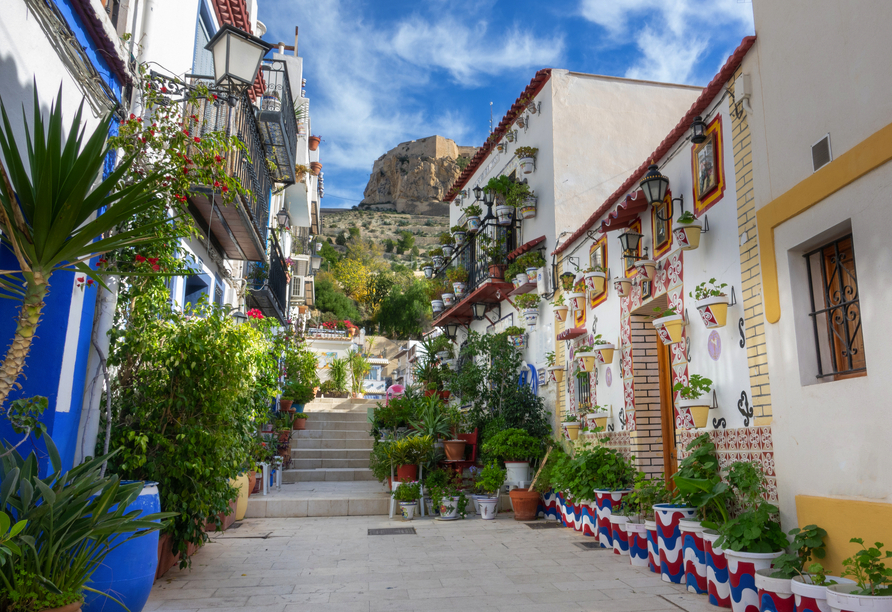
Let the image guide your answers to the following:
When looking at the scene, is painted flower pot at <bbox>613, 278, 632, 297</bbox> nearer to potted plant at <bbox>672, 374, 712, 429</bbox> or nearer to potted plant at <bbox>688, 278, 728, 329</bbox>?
potted plant at <bbox>688, 278, 728, 329</bbox>

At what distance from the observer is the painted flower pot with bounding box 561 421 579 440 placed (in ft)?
26.2

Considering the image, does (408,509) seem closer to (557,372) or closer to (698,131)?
(557,372)

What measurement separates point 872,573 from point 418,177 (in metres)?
64.6

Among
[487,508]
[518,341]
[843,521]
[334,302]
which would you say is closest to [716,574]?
[843,521]

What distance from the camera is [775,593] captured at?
344 centimetres

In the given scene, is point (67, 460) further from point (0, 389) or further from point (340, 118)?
point (340, 118)

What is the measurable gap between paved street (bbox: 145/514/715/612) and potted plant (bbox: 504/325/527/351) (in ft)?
12.3

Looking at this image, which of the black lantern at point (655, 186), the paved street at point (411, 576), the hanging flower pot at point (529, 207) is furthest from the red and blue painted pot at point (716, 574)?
the hanging flower pot at point (529, 207)

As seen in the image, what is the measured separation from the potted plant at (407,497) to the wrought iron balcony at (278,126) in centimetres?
601

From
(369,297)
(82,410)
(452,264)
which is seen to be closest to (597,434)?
(82,410)

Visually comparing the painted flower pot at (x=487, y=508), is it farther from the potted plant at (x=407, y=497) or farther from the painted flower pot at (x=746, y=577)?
the painted flower pot at (x=746, y=577)

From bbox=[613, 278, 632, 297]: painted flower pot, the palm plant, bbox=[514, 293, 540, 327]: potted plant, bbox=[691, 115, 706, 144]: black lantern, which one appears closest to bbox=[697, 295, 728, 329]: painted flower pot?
bbox=[691, 115, 706, 144]: black lantern

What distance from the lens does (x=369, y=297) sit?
37.9 metres

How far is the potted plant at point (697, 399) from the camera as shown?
503cm
